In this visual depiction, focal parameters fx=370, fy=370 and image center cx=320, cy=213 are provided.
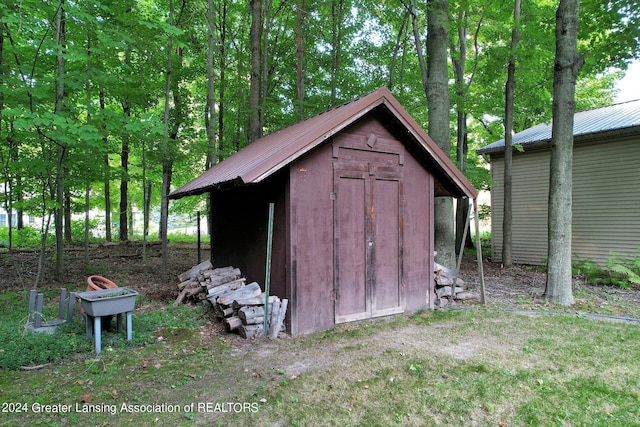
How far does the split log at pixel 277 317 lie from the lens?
5.37 m

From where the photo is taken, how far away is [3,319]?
219 inches

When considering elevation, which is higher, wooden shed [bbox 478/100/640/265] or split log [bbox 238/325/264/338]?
wooden shed [bbox 478/100/640/265]

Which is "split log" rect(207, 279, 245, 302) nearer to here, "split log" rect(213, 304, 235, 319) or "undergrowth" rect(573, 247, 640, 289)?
"split log" rect(213, 304, 235, 319)

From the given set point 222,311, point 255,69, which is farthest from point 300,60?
point 222,311

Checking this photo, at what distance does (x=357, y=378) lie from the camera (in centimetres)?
401

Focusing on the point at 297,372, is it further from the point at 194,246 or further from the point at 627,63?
the point at 194,246

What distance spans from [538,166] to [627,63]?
5284 mm

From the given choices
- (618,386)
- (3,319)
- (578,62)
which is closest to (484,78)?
(578,62)

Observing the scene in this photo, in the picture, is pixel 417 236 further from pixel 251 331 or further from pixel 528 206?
pixel 528 206

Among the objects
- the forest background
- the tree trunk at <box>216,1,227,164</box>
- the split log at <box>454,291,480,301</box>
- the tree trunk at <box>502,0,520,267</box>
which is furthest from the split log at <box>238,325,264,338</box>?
the tree trunk at <box>216,1,227,164</box>

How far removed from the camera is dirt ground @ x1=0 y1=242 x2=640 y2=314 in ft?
26.4

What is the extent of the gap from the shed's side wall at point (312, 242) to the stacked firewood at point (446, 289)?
2772 mm

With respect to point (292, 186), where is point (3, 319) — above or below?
below

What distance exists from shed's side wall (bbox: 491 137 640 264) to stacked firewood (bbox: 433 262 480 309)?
21.8 ft
